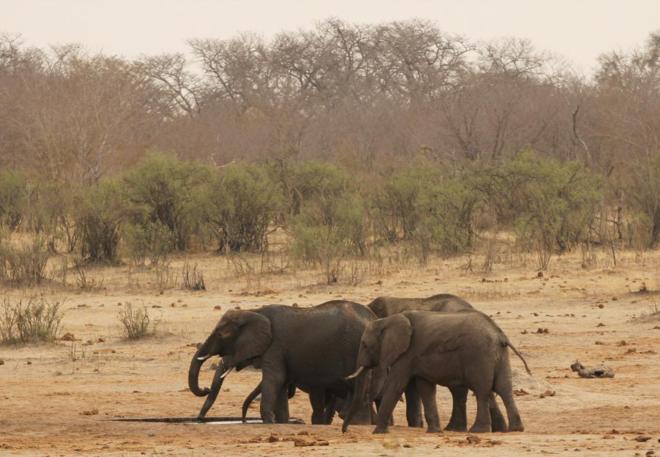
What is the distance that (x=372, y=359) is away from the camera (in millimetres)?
9648

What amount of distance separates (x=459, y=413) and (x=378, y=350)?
659 mm

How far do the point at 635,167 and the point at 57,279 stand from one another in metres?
10.5

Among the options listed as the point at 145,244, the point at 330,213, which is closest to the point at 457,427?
the point at 145,244

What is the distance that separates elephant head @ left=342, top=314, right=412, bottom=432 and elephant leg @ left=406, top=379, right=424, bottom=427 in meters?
0.34

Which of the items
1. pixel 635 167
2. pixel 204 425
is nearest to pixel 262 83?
pixel 635 167

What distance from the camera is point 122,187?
24.6m

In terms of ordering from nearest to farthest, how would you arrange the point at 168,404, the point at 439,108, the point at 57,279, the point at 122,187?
the point at 168,404, the point at 57,279, the point at 122,187, the point at 439,108

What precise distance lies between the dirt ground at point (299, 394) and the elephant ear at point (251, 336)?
82 cm

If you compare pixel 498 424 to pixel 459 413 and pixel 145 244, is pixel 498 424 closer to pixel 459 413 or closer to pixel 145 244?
pixel 459 413

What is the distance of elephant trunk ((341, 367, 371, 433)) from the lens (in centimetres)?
957

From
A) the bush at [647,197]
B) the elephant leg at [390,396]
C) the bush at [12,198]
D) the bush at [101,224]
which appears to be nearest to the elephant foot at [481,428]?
the elephant leg at [390,396]

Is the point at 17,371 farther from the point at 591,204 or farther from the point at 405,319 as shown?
the point at 591,204

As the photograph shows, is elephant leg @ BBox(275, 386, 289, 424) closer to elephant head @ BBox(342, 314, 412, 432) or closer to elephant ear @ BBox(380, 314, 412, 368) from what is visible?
elephant head @ BBox(342, 314, 412, 432)

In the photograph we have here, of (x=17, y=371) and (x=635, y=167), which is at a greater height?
(x=635, y=167)
